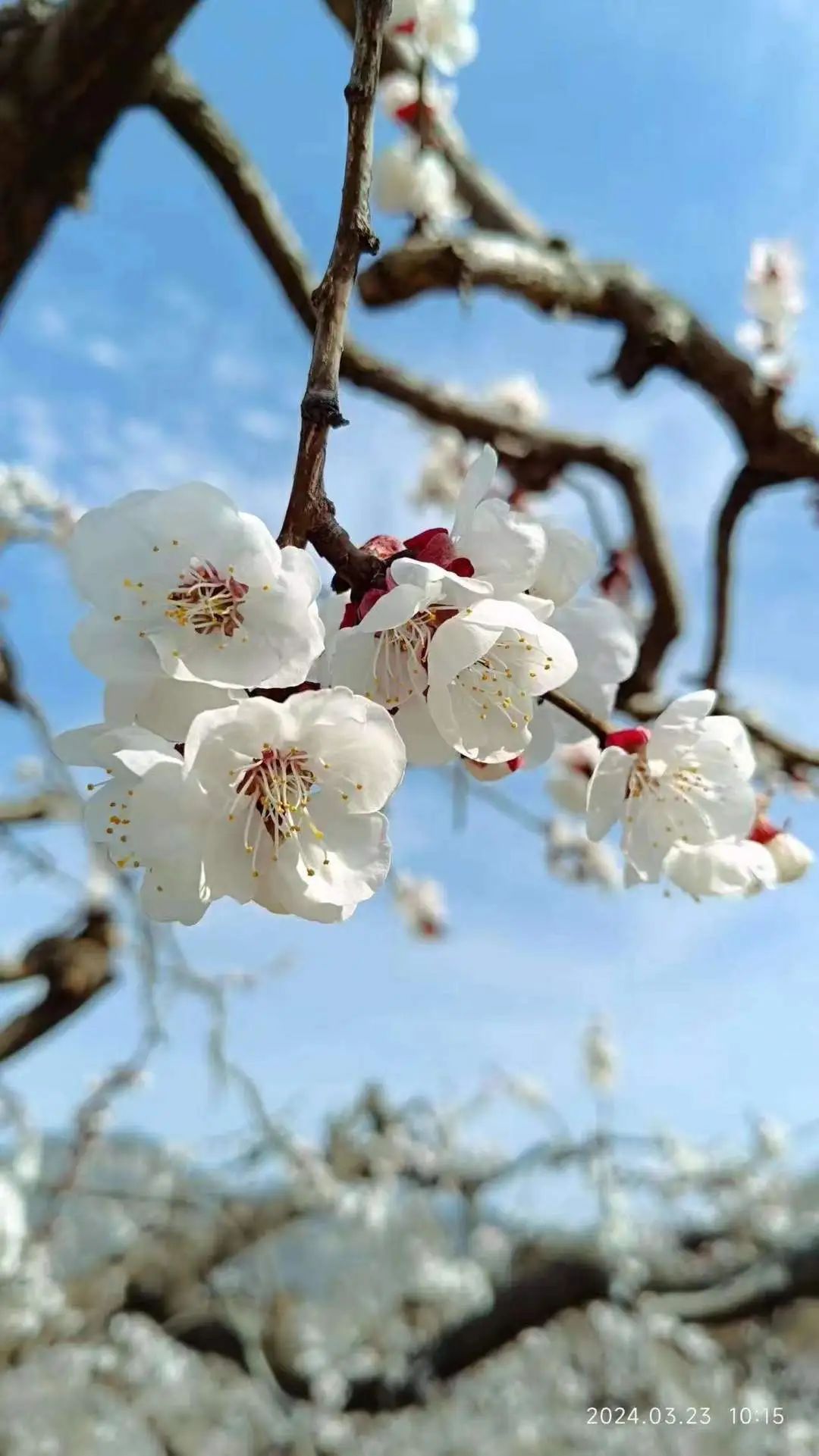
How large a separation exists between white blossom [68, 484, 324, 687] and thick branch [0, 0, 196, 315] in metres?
1.28

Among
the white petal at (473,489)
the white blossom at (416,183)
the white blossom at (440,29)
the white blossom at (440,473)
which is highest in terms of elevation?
the white blossom at (440,29)

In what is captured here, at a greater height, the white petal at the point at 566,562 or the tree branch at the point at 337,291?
the tree branch at the point at 337,291

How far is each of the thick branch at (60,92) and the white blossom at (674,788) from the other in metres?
1.34

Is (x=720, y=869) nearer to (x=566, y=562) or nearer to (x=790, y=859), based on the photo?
(x=790, y=859)

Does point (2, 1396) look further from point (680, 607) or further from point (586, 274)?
point (586, 274)

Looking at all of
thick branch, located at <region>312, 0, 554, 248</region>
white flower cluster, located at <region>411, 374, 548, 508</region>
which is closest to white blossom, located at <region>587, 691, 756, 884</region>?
thick branch, located at <region>312, 0, 554, 248</region>

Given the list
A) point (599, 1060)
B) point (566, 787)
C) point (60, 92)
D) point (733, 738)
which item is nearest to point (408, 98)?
point (60, 92)

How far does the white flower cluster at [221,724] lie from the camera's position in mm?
525

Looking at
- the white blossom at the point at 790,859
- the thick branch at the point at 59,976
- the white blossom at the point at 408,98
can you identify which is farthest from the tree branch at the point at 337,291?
the thick branch at the point at 59,976

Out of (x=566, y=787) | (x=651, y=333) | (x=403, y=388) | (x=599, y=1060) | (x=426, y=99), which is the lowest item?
(x=599, y=1060)

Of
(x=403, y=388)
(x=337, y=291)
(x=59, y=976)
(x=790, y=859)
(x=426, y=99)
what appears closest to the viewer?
(x=337, y=291)

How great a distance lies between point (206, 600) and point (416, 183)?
5.35ft

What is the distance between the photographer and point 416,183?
1.87 m

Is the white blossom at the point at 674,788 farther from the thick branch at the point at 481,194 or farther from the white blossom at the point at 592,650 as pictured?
the thick branch at the point at 481,194
